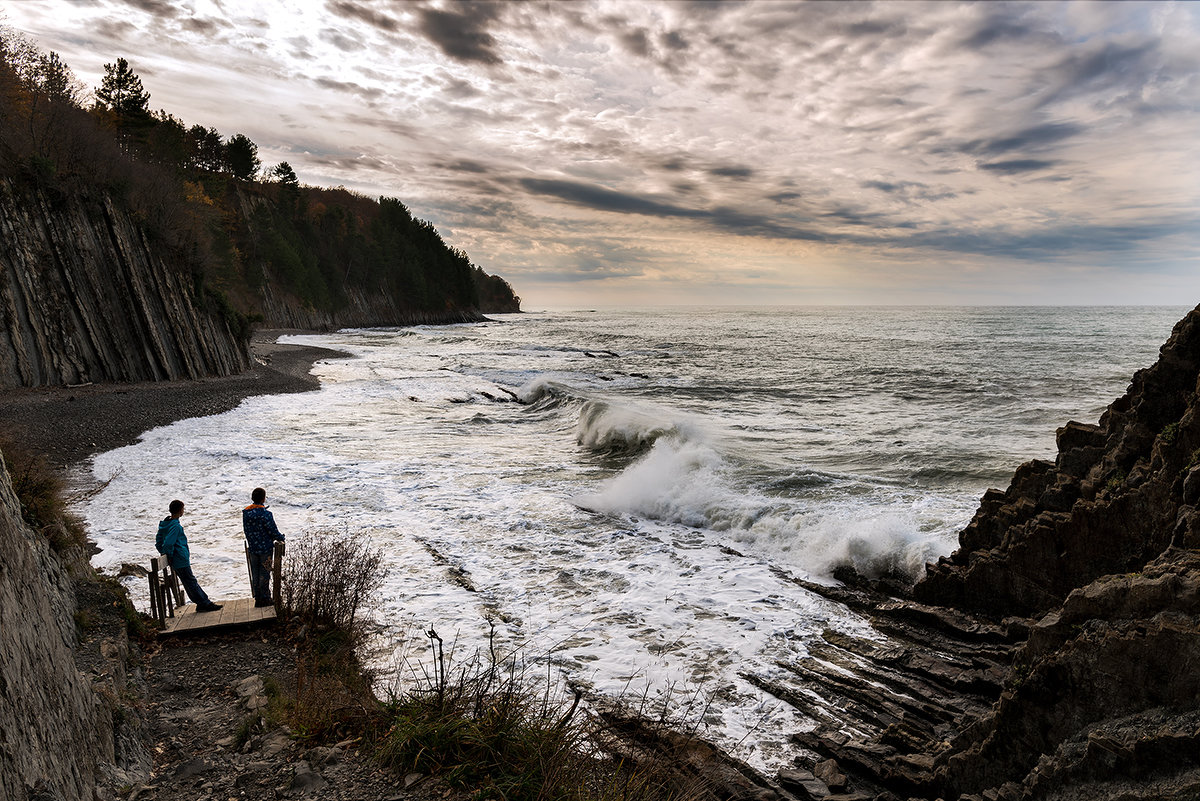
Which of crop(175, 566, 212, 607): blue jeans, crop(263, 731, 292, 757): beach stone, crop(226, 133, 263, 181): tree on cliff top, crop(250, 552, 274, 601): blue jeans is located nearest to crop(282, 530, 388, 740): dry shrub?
crop(263, 731, 292, 757): beach stone

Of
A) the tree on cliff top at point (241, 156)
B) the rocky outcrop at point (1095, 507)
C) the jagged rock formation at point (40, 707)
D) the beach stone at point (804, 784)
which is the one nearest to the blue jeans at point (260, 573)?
the jagged rock formation at point (40, 707)

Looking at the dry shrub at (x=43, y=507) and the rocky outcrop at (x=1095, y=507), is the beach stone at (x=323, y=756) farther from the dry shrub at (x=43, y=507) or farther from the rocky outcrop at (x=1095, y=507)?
the rocky outcrop at (x=1095, y=507)

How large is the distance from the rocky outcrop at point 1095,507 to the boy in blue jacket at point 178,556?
10731 millimetres

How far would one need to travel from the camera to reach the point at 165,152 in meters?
59.1

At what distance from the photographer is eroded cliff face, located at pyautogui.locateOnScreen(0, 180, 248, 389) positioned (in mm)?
25141

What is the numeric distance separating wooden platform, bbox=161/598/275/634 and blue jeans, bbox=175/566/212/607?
0.16 metres

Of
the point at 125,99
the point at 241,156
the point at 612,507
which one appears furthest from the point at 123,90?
the point at 612,507

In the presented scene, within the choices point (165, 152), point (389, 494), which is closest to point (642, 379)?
point (389, 494)

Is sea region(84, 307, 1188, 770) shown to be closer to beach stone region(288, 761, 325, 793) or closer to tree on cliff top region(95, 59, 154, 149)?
beach stone region(288, 761, 325, 793)

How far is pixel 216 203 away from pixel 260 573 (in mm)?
82469

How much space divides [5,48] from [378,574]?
44.2 m

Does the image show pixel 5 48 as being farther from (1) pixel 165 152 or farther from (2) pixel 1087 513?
(2) pixel 1087 513

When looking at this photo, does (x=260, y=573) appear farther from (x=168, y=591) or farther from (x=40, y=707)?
(x=40, y=707)

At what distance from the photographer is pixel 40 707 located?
4094mm
